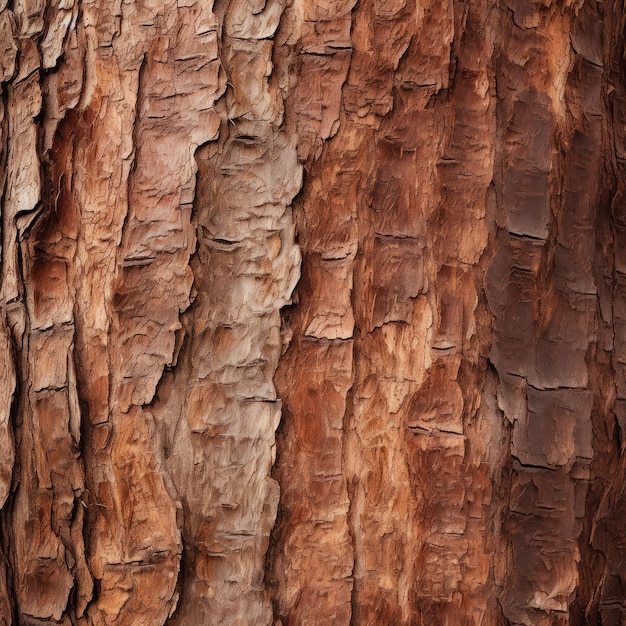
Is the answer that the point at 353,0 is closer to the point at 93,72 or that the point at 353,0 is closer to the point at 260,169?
the point at 260,169

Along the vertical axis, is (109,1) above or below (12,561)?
above

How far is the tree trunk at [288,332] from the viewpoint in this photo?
36.9 inches

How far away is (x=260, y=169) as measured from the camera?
0.96 m

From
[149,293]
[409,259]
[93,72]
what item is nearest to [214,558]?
[149,293]

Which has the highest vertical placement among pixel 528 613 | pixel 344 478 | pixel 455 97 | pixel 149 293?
pixel 455 97

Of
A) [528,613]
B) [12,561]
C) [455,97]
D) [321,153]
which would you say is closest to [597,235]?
[455,97]

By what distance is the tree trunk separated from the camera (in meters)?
0.94

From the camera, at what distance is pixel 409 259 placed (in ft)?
3.15

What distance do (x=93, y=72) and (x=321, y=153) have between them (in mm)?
344

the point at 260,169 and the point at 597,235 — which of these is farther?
the point at 597,235

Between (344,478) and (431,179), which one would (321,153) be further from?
(344,478)

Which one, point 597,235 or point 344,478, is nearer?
point 344,478

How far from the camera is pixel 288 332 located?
3.10 feet

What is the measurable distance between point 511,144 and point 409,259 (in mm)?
222
